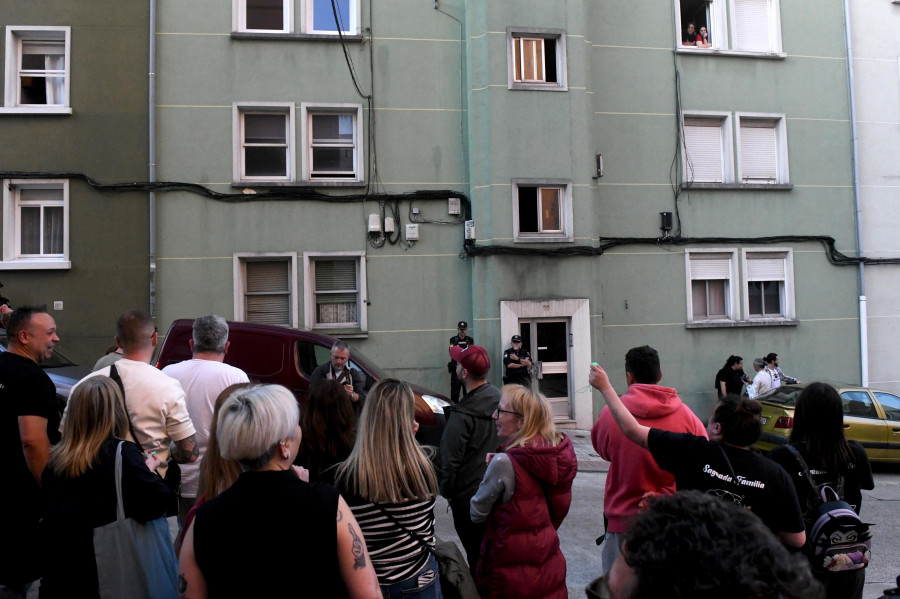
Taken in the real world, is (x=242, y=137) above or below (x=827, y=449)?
above

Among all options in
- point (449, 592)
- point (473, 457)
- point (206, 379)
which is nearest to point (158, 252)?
point (206, 379)

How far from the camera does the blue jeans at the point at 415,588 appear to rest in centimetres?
304

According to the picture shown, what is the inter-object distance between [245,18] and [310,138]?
2.82m

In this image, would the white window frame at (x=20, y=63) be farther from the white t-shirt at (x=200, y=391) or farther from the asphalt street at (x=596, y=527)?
the white t-shirt at (x=200, y=391)

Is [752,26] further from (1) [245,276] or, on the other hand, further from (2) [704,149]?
(1) [245,276]

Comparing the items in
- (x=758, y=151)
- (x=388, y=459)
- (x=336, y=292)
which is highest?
(x=758, y=151)

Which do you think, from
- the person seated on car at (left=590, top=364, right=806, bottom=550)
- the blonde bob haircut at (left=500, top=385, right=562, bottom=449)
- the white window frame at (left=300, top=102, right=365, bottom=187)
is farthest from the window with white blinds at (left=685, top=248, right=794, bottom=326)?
the person seated on car at (left=590, top=364, right=806, bottom=550)

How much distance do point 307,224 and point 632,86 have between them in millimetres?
7998

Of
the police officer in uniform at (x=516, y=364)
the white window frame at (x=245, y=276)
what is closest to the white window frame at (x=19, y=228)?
the white window frame at (x=245, y=276)

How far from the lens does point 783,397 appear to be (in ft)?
37.4

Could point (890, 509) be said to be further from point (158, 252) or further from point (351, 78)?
point (158, 252)

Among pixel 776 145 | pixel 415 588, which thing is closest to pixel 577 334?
pixel 776 145

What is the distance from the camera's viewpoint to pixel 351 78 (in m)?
14.6

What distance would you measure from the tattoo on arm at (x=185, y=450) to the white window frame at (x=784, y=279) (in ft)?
47.4
